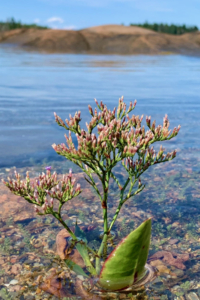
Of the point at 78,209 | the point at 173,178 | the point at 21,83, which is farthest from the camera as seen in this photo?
the point at 21,83

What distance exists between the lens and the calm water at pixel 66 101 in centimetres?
921

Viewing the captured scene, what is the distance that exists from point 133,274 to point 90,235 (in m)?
1.33

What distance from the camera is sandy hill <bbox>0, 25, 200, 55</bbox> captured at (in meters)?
51.7

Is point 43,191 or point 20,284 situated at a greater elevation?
point 43,191

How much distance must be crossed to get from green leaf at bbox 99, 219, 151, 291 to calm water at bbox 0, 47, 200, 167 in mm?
4542

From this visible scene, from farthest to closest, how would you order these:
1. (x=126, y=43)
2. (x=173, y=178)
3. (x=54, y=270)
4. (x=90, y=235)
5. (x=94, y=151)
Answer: (x=126, y=43)
(x=173, y=178)
(x=90, y=235)
(x=54, y=270)
(x=94, y=151)

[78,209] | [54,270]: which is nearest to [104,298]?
[54,270]

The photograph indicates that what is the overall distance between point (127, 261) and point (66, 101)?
11.3 metres

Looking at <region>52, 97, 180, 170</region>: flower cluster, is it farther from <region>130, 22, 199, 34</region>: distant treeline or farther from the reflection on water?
<region>130, 22, 199, 34</region>: distant treeline

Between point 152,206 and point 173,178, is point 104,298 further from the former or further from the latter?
point 173,178

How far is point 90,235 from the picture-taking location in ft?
15.8

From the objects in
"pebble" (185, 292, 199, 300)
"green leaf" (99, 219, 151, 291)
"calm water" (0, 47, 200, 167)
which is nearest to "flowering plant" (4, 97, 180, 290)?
"green leaf" (99, 219, 151, 291)

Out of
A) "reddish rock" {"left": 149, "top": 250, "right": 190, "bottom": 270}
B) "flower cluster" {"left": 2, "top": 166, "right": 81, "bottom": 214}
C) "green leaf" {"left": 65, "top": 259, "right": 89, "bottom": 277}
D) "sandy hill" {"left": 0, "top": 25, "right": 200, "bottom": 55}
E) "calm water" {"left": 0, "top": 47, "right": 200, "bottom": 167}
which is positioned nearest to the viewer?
"flower cluster" {"left": 2, "top": 166, "right": 81, "bottom": 214}

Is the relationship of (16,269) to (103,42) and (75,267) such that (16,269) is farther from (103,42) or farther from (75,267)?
(103,42)
